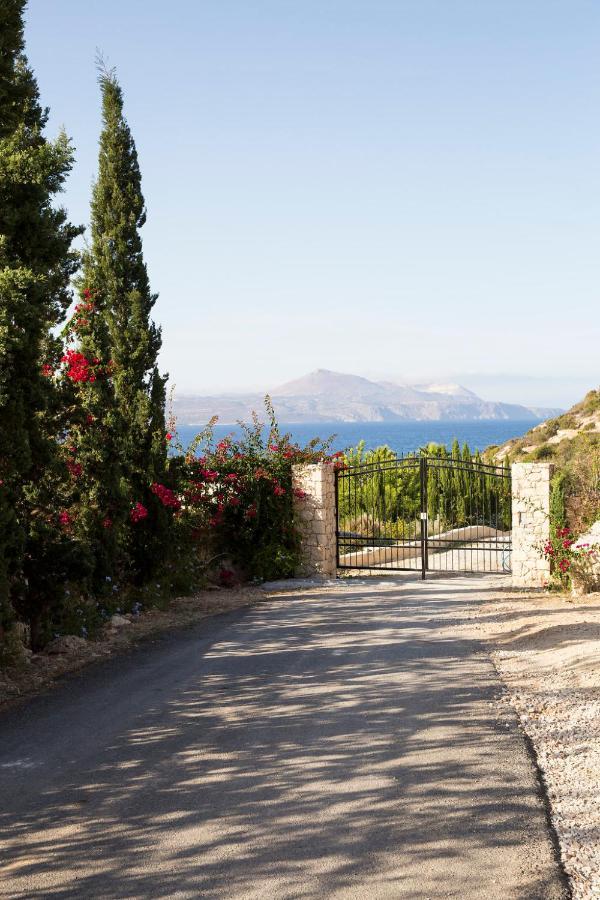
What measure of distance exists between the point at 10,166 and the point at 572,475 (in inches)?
517

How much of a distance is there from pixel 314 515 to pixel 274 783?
9.22 metres

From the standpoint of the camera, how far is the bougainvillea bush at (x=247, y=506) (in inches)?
528

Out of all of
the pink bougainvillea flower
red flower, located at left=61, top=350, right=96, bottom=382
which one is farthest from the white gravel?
red flower, located at left=61, top=350, right=96, bottom=382

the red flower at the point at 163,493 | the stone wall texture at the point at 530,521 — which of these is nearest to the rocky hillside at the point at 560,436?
the stone wall texture at the point at 530,521

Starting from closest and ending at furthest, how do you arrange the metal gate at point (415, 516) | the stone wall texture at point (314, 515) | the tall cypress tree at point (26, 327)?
the tall cypress tree at point (26, 327) → the stone wall texture at point (314, 515) → the metal gate at point (415, 516)

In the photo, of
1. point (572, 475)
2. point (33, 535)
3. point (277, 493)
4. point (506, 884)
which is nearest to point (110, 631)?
point (33, 535)

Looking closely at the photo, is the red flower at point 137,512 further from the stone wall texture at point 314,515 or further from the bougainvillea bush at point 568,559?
the bougainvillea bush at point 568,559

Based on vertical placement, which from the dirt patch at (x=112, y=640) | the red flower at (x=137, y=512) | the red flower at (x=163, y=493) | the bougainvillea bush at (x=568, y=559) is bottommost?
the dirt patch at (x=112, y=640)

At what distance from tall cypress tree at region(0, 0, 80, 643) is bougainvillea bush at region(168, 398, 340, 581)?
15.2 ft

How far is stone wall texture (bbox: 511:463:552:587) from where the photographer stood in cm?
1318

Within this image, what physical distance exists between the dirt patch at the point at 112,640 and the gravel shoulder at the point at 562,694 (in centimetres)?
343

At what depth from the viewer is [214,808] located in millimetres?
4641

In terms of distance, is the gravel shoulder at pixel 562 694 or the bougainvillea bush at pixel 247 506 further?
the bougainvillea bush at pixel 247 506

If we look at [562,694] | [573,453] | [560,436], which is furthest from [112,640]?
[560,436]
